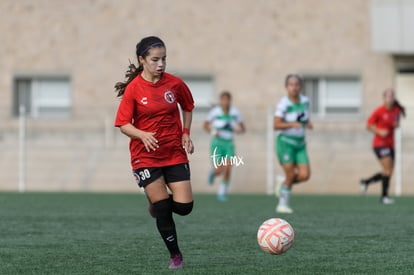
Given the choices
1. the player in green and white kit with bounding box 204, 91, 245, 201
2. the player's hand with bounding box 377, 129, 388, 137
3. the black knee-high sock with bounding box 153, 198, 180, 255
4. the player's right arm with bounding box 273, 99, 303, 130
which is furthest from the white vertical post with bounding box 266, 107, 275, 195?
the black knee-high sock with bounding box 153, 198, 180, 255

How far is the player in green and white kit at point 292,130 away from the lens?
13.5 meters

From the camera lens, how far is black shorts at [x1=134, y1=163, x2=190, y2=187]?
777 centimetres

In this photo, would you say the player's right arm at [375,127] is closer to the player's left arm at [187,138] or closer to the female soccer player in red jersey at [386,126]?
the female soccer player in red jersey at [386,126]

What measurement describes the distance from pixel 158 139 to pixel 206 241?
217 centimetres

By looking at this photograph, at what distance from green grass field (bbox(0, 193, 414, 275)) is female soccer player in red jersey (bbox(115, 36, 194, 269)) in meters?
0.49

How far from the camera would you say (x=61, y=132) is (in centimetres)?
2711

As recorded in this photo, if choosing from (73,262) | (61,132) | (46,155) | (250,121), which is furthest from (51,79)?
(73,262)

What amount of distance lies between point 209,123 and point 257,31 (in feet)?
28.5

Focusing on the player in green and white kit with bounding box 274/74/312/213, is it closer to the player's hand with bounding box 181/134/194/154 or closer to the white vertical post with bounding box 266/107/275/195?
the player's hand with bounding box 181/134/194/154

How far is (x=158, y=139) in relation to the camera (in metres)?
7.81

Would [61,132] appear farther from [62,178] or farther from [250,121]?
[250,121]

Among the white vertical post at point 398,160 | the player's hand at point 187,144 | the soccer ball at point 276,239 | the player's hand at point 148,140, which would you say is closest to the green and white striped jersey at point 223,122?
the white vertical post at point 398,160

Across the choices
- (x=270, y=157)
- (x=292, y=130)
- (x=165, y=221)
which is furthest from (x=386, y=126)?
(x=165, y=221)

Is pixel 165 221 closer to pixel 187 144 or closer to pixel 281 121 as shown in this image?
pixel 187 144
